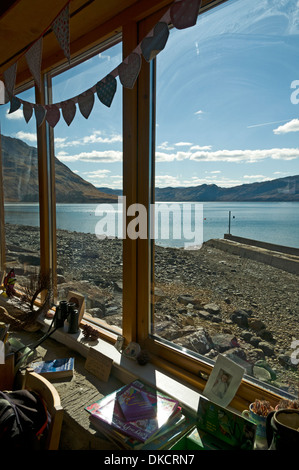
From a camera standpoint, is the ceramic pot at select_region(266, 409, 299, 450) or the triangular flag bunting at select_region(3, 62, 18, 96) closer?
the ceramic pot at select_region(266, 409, 299, 450)

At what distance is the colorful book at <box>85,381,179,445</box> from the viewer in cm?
100

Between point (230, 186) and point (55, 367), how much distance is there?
1.15 m

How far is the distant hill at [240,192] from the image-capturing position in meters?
1.01

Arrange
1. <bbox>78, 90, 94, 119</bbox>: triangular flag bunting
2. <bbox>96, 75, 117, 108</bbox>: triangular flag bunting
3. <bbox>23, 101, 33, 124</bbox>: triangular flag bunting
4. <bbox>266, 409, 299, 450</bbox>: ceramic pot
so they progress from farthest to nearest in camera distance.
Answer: <bbox>23, 101, 33, 124</bbox>: triangular flag bunting, <bbox>78, 90, 94, 119</bbox>: triangular flag bunting, <bbox>96, 75, 117, 108</bbox>: triangular flag bunting, <bbox>266, 409, 299, 450</bbox>: ceramic pot

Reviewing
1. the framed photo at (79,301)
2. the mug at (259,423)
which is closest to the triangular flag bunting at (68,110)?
the framed photo at (79,301)

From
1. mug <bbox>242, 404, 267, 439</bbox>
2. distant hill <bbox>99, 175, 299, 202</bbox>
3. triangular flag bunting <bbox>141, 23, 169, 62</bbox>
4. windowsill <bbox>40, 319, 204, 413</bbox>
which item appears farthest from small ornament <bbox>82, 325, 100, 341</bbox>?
triangular flag bunting <bbox>141, 23, 169, 62</bbox>

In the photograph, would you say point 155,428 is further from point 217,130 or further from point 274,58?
point 274,58

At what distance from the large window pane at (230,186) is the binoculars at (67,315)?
50 cm

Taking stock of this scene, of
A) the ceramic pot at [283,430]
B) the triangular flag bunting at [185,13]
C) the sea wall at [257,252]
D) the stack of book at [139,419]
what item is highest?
the triangular flag bunting at [185,13]

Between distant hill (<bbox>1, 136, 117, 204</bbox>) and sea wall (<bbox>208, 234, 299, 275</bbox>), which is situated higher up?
distant hill (<bbox>1, 136, 117, 204</bbox>)

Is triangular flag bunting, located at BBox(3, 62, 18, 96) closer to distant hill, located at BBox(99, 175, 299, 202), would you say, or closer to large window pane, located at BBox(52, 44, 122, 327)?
large window pane, located at BBox(52, 44, 122, 327)

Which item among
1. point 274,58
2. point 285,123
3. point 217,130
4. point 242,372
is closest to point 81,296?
point 242,372

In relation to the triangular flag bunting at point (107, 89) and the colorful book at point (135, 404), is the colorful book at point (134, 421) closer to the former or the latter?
the colorful book at point (135, 404)

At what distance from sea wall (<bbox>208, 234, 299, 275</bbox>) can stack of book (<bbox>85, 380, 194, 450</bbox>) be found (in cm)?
60
